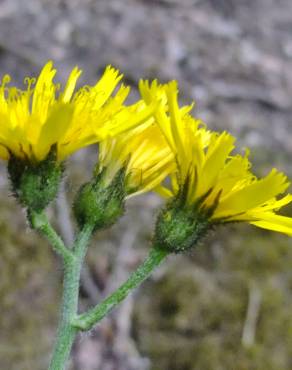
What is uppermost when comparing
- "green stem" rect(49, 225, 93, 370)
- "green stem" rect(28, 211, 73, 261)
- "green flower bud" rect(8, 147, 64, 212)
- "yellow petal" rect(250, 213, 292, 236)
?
"yellow petal" rect(250, 213, 292, 236)

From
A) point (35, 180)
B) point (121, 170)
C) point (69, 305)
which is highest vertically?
point (121, 170)

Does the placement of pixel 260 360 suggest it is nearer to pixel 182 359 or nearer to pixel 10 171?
pixel 182 359

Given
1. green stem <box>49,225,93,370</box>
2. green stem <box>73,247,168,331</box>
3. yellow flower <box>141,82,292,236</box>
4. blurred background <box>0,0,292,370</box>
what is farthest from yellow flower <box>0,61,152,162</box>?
blurred background <box>0,0,292,370</box>

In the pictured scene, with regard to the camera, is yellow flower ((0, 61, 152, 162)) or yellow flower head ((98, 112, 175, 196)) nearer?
yellow flower ((0, 61, 152, 162))

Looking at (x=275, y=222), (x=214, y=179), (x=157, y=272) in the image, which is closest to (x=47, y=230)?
(x=214, y=179)

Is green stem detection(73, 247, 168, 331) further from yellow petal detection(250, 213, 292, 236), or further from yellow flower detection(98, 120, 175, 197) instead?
yellow petal detection(250, 213, 292, 236)

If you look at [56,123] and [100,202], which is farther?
[100,202]

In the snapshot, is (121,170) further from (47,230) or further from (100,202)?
(47,230)
